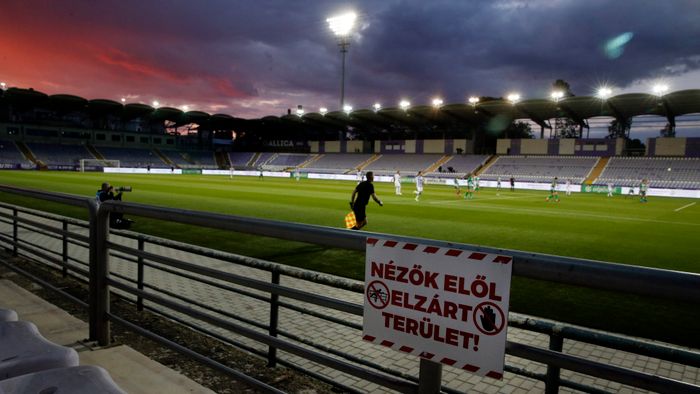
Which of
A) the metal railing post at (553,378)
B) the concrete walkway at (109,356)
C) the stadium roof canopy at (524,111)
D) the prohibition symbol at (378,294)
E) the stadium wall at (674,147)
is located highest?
the stadium roof canopy at (524,111)

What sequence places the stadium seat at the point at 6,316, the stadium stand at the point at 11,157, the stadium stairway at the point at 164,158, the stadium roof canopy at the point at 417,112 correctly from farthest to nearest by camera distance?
the stadium stairway at the point at 164,158 < the stadium stand at the point at 11,157 < the stadium roof canopy at the point at 417,112 < the stadium seat at the point at 6,316

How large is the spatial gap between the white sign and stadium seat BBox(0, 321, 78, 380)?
1.63 metres

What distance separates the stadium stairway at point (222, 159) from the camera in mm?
94375

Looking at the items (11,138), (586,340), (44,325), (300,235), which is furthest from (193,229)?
(11,138)

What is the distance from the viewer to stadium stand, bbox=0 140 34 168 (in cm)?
6242

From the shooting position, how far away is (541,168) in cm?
5962

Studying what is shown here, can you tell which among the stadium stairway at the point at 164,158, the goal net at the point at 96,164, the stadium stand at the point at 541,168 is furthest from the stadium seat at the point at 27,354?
the stadium stairway at the point at 164,158

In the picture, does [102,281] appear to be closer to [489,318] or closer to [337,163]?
[489,318]

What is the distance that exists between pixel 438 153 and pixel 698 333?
69.3 m

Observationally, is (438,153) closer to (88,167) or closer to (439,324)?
(88,167)

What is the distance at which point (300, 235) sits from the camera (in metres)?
2.60

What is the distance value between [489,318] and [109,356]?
3.34 m

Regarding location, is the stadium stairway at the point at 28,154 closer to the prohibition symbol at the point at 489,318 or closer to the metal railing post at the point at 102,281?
A: the metal railing post at the point at 102,281

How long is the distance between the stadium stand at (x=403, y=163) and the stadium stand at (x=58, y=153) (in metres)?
47.6
